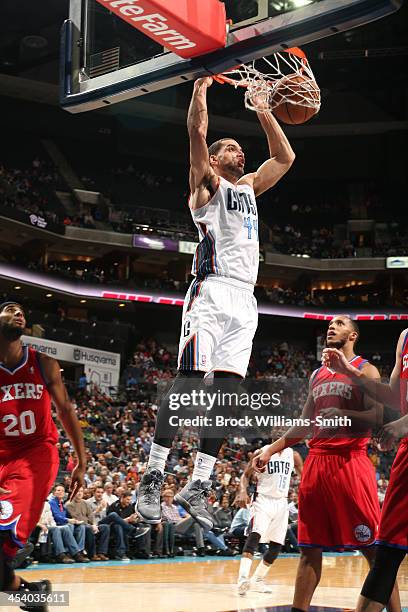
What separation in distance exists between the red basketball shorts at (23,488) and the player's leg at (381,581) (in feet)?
7.86

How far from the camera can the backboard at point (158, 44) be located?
14.4ft

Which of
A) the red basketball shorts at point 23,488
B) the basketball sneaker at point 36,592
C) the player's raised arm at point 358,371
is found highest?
the player's raised arm at point 358,371

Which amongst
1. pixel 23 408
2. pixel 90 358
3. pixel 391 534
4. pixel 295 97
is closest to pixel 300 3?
pixel 295 97

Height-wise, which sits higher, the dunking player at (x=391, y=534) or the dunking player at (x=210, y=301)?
the dunking player at (x=210, y=301)

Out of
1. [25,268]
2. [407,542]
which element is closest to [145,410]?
Result: [25,268]

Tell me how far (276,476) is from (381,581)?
250 inches

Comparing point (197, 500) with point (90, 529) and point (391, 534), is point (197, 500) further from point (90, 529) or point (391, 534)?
point (90, 529)

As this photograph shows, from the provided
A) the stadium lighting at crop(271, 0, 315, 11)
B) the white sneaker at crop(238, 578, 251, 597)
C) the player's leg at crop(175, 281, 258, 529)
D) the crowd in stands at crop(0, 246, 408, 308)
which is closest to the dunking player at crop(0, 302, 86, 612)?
the player's leg at crop(175, 281, 258, 529)

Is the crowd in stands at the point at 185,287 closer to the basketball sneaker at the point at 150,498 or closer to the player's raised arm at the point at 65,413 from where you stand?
the player's raised arm at the point at 65,413

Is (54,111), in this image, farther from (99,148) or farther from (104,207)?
(104,207)

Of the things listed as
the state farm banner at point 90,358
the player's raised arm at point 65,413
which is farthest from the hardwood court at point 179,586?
the state farm banner at point 90,358

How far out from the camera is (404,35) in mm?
30969

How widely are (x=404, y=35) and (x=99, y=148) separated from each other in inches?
542

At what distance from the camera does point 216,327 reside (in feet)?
16.7
